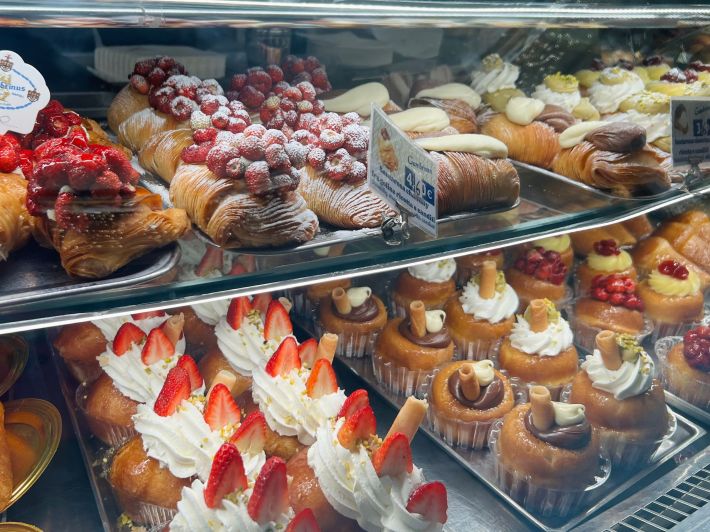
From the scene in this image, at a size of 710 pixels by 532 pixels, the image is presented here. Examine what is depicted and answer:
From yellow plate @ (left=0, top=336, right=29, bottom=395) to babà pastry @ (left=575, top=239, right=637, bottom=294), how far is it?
2012mm

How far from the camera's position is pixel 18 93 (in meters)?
1.30

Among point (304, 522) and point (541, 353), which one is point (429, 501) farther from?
point (541, 353)

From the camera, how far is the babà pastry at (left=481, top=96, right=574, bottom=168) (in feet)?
7.11

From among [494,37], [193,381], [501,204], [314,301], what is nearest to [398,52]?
[494,37]

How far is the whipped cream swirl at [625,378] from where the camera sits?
2.13m

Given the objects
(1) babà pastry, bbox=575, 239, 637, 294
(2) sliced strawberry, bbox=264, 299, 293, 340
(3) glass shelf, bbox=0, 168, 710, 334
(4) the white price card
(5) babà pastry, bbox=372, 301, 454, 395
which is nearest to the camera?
(3) glass shelf, bbox=0, 168, 710, 334

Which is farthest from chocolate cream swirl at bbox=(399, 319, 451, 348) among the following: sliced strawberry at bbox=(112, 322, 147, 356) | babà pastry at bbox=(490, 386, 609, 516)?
sliced strawberry at bbox=(112, 322, 147, 356)

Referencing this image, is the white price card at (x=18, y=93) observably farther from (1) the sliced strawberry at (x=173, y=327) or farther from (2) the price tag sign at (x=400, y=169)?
(1) the sliced strawberry at (x=173, y=327)

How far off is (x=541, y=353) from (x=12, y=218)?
1.63 metres

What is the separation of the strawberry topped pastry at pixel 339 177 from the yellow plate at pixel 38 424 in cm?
89

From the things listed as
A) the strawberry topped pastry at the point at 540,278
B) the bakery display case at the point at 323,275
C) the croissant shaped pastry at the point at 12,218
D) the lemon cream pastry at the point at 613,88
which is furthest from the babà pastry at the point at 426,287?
the croissant shaped pastry at the point at 12,218

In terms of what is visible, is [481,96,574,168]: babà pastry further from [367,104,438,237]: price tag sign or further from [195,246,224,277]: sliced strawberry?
[195,246,224,277]: sliced strawberry

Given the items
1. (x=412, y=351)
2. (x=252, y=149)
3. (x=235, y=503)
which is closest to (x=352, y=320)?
(x=412, y=351)

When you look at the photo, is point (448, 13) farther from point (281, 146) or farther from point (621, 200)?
point (621, 200)
